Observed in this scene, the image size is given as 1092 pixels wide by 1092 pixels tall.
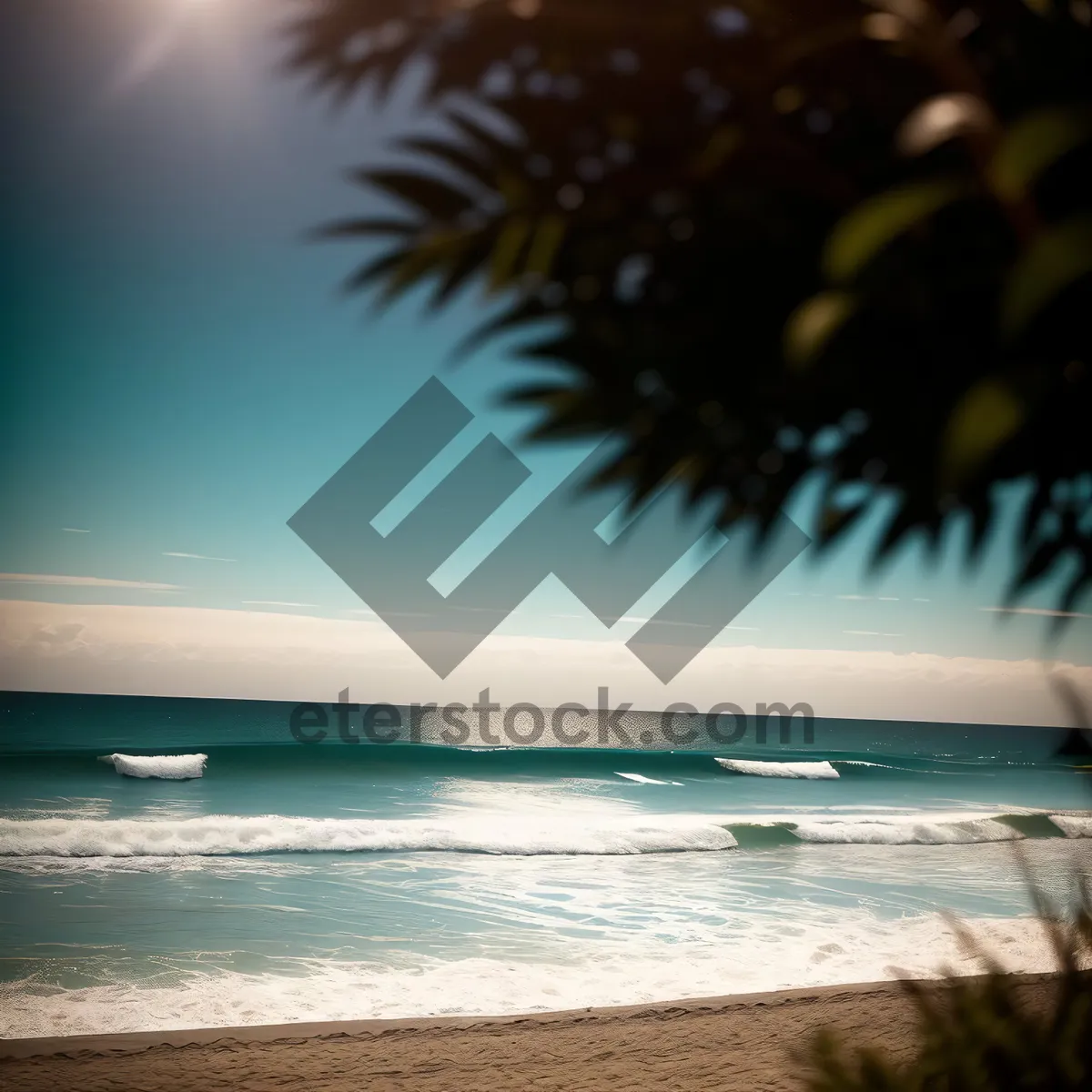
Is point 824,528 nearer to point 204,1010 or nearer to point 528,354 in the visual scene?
point 528,354

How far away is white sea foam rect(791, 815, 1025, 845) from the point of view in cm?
1697

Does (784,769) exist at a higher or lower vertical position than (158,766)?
higher

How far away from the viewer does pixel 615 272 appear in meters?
1.54

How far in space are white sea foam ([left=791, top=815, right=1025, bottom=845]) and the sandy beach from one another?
11420mm

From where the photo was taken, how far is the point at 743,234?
1406 mm

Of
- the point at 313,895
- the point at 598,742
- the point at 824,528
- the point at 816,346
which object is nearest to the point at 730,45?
the point at 816,346

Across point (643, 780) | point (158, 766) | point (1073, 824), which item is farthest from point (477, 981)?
point (1073, 824)

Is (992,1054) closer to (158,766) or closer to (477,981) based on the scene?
(477,981)

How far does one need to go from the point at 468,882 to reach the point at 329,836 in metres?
3.93

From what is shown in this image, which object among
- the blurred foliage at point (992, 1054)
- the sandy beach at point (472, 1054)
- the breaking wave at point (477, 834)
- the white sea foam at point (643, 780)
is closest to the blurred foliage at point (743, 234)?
the blurred foliage at point (992, 1054)

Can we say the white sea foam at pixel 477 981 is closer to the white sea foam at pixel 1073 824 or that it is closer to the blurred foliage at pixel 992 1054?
the blurred foliage at pixel 992 1054

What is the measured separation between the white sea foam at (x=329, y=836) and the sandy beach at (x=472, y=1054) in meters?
8.27

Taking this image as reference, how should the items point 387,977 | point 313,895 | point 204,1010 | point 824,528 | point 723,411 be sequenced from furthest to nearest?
point 313,895 < point 387,977 < point 204,1010 < point 824,528 < point 723,411

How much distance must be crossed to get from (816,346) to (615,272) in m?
0.63
